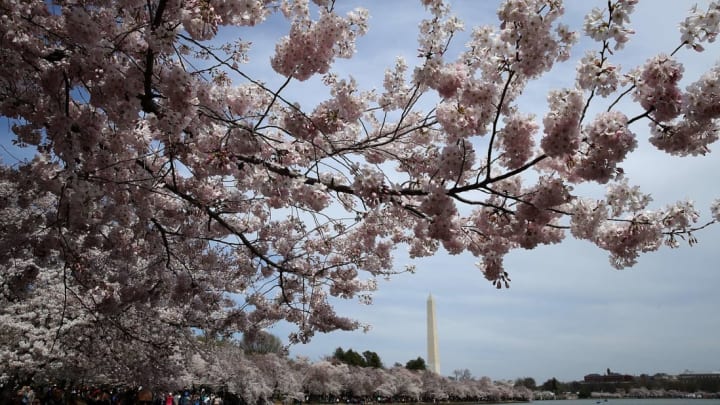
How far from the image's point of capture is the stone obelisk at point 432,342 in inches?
2341

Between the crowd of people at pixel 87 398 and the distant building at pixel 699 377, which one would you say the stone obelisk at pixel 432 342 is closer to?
the crowd of people at pixel 87 398

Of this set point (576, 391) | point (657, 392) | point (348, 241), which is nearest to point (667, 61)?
point (348, 241)

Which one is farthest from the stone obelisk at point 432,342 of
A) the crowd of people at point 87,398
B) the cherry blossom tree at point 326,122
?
the cherry blossom tree at point 326,122

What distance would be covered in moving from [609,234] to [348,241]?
5.14 meters

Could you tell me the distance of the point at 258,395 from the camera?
35.1 metres

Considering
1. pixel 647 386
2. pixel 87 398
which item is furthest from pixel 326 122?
pixel 647 386

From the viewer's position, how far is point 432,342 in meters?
62.5

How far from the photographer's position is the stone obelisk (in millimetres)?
59469

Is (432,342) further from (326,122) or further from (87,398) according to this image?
(326,122)

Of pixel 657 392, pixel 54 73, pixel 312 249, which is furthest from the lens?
pixel 657 392

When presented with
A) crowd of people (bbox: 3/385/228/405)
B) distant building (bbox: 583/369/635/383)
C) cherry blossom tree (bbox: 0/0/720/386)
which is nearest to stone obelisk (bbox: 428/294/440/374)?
crowd of people (bbox: 3/385/228/405)

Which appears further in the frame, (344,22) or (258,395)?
(258,395)

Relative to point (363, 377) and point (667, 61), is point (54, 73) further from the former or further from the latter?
point (363, 377)

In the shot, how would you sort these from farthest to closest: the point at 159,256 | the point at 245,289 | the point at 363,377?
the point at 363,377, the point at 245,289, the point at 159,256
